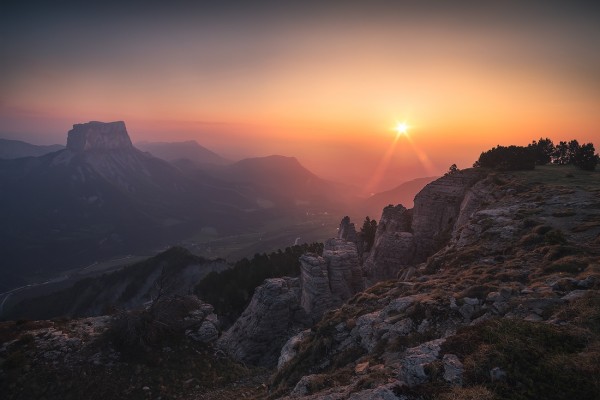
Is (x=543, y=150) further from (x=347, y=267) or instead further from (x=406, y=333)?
(x=406, y=333)

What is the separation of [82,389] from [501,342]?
3522 centimetres

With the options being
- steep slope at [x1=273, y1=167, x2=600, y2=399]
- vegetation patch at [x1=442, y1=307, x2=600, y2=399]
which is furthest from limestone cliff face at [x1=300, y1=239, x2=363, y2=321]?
vegetation patch at [x1=442, y1=307, x2=600, y2=399]

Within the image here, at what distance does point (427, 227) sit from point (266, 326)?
37997 mm

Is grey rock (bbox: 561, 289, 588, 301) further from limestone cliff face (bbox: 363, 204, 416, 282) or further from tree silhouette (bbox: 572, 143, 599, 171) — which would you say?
tree silhouette (bbox: 572, 143, 599, 171)

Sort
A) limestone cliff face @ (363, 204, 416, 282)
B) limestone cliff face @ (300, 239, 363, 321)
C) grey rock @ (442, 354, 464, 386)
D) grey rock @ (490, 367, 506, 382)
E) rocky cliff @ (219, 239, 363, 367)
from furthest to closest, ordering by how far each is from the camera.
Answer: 1. limestone cliff face @ (363, 204, 416, 282)
2. limestone cliff face @ (300, 239, 363, 321)
3. rocky cliff @ (219, 239, 363, 367)
4. grey rock @ (442, 354, 464, 386)
5. grey rock @ (490, 367, 506, 382)

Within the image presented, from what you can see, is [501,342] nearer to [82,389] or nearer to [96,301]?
[82,389]

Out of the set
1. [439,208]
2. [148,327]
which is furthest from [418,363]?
[439,208]

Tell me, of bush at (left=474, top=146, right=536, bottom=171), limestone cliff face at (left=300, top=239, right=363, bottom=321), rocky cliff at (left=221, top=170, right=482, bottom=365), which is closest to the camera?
rocky cliff at (left=221, top=170, right=482, bottom=365)

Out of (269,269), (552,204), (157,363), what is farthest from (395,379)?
(269,269)

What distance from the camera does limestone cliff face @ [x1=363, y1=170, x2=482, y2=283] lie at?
62.5 metres

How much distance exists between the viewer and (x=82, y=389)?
31.3m

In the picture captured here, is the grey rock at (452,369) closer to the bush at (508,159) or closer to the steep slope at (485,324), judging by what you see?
the steep slope at (485,324)

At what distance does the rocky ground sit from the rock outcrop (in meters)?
0.18

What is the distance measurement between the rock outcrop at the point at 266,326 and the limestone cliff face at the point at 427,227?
68.8ft
